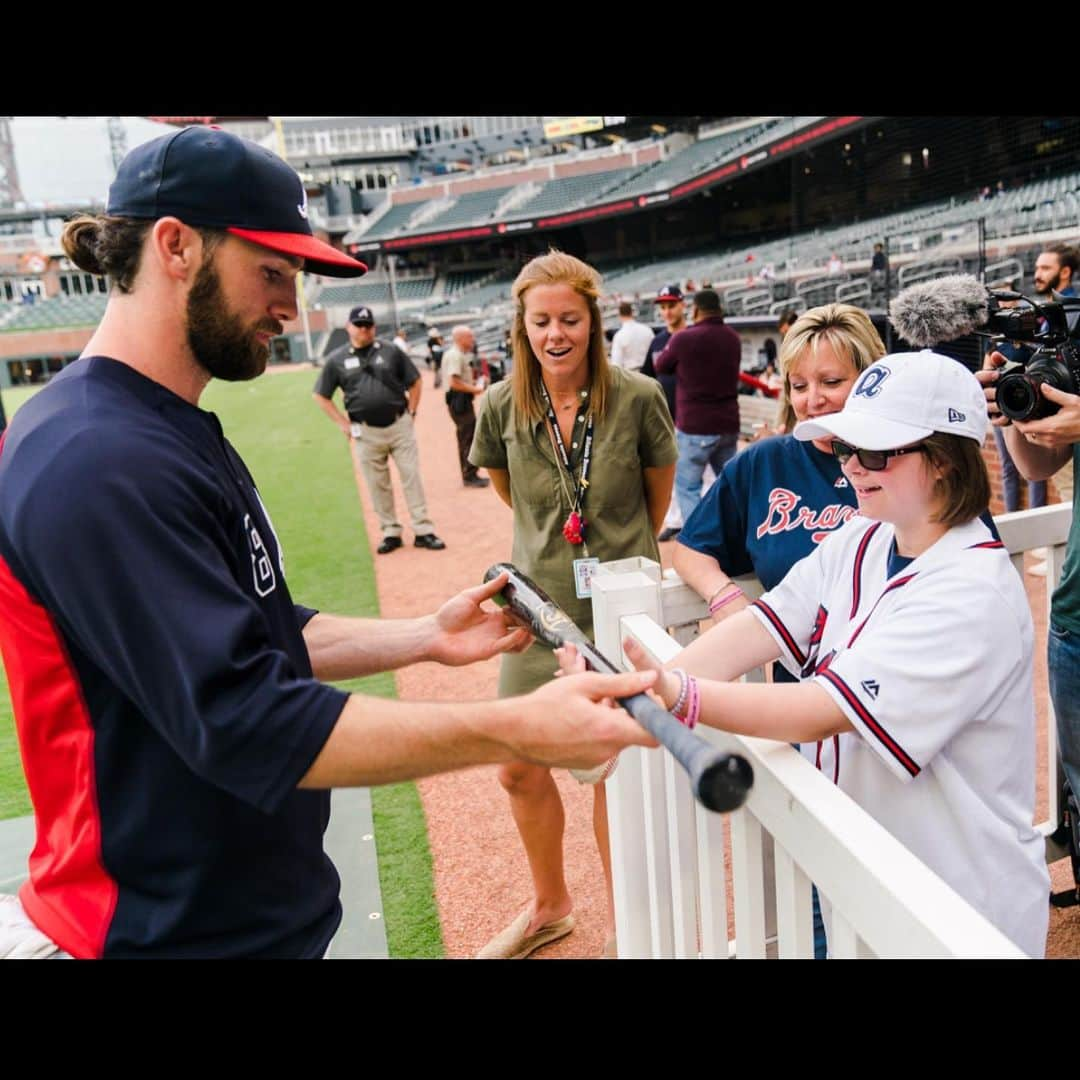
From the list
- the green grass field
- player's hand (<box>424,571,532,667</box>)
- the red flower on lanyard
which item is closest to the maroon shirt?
the green grass field

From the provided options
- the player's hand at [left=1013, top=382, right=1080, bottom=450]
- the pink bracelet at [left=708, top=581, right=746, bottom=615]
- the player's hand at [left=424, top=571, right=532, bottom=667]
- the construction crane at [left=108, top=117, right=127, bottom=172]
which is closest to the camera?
the player's hand at [left=424, top=571, right=532, bottom=667]

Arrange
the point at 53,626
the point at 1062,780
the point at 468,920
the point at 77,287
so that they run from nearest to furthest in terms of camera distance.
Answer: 1. the point at 53,626
2. the point at 1062,780
3. the point at 468,920
4. the point at 77,287

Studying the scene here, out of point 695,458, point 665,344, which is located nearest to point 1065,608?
point 695,458

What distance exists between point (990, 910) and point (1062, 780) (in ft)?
5.46

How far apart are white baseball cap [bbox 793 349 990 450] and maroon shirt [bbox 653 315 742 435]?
5.28m

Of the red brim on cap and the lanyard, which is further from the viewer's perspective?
the lanyard

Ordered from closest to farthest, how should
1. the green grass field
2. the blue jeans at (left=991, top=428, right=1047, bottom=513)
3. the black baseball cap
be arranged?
the black baseball cap, the green grass field, the blue jeans at (left=991, top=428, right=1047, bottom=513)

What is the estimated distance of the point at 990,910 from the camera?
1.57 meters

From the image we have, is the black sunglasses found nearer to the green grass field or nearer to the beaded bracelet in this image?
the beaded bracelet

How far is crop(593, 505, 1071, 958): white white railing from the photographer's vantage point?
1107mm

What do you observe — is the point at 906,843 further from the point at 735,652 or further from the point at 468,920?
the point at 468,920

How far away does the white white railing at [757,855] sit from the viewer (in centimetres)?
111

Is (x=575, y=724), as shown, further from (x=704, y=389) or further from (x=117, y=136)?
(x=117, y=136)

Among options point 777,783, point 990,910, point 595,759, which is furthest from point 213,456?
point 990,910
